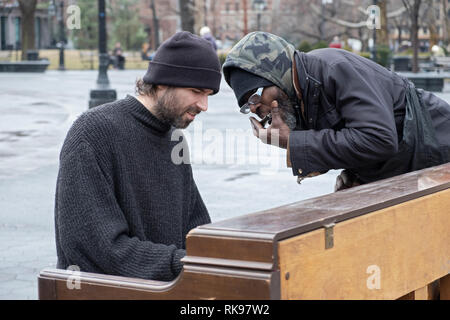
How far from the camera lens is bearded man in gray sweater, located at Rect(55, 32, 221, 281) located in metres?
2.58

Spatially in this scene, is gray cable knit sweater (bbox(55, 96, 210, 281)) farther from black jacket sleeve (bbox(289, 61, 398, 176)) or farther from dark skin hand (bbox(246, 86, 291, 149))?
black jacket sleeve (bbox(289, 61, 398, 176))

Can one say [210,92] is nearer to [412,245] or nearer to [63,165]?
[63,165]

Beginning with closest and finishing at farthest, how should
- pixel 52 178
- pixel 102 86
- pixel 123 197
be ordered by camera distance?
pixel 123 197 < pixel 52 178 < pixel 102 86

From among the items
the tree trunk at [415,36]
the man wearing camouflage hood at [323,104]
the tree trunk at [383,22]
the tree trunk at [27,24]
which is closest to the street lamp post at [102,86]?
the tree trunk at [415,36]

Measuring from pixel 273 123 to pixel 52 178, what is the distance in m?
7.51

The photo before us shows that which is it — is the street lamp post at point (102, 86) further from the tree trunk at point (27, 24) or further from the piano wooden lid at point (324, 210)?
the tree trunk at point (27, 24)

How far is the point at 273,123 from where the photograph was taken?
Result: 2.92m

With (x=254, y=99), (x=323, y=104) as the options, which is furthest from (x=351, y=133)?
(x=254, y=99)

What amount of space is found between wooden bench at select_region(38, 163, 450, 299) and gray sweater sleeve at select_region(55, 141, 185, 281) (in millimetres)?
228

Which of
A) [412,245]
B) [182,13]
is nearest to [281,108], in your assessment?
[412,245]

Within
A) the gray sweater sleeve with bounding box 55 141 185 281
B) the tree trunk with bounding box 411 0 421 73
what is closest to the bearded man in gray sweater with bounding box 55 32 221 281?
the gray sweater sleeve with bounding box 55 141 185 281

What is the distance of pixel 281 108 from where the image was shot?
2.93 meters

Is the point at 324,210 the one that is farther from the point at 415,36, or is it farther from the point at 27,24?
the point at 27,24

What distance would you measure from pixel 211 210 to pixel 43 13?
215ft
